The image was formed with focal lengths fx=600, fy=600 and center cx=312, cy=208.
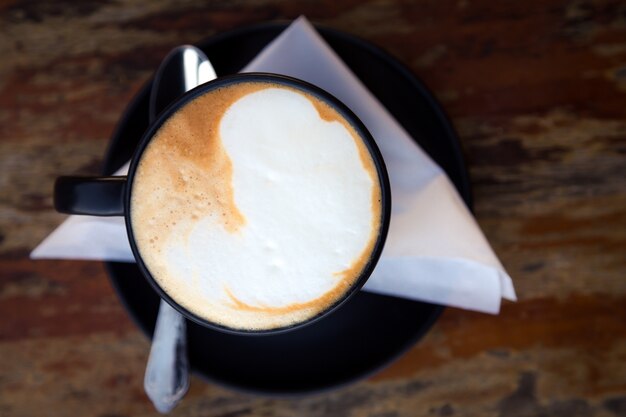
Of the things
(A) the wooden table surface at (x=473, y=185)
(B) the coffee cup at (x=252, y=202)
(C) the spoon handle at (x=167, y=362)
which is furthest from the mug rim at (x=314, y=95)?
(A) the wooden table surface at (x=473, y=185)

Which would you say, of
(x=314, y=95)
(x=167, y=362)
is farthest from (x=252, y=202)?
(x=167, y=362)

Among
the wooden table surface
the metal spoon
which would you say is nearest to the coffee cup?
the metal spoon

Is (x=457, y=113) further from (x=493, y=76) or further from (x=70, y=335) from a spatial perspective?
(x=70, y=335)

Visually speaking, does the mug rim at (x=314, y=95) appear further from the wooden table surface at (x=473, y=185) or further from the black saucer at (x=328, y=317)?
the wooden table surface at (x=473, y=185)

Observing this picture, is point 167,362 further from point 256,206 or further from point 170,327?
point 256,206

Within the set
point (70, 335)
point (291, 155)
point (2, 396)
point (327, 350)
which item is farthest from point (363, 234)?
point (2, 396)

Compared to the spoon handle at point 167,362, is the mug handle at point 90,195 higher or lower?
higher

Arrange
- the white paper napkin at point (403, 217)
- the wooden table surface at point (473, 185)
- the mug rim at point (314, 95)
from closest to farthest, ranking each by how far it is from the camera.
A: the mug rim at point (314, 95), the white paper napkin at point (403, 217), the wooden table surface at point (473, 185)
